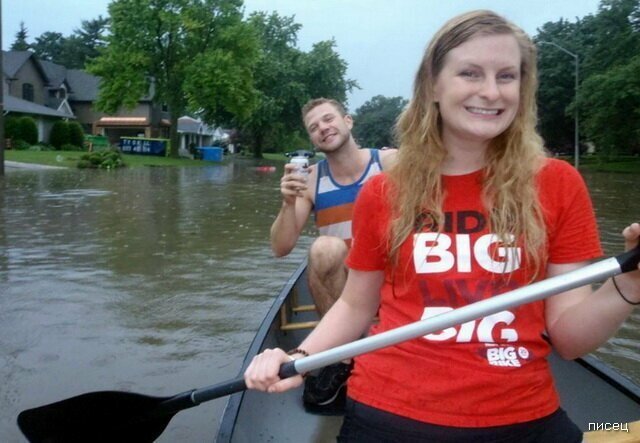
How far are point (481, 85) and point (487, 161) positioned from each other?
0.18 meters

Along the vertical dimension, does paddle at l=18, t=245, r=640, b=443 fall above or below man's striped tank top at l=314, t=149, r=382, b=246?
below

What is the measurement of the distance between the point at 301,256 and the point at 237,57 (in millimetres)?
31793

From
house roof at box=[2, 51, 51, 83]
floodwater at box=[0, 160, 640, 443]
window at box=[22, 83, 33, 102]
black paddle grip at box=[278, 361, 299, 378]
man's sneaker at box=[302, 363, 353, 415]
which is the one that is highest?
house roof at box=[2, 51, 51, 83]

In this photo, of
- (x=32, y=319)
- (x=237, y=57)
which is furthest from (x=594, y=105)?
(x=32, y=319)

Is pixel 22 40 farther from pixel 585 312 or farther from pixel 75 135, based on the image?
pixel 585 312

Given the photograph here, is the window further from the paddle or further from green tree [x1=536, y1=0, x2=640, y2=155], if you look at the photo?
the paddle

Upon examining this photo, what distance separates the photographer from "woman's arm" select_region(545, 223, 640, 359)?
5.01ft

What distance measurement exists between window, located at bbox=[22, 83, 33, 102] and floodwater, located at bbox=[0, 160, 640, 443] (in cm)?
4116

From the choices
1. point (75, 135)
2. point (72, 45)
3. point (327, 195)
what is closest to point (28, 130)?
point (75, 135)

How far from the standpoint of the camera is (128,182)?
68.6ft

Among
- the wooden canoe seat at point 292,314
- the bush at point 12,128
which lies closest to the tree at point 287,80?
the bush at point 12,128

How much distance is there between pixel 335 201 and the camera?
153 inches

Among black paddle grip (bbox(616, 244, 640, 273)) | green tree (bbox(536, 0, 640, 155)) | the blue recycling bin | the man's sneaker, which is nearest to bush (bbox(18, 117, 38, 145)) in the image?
the blue recycling bin

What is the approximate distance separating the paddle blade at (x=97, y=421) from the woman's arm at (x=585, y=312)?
5.04 feet
